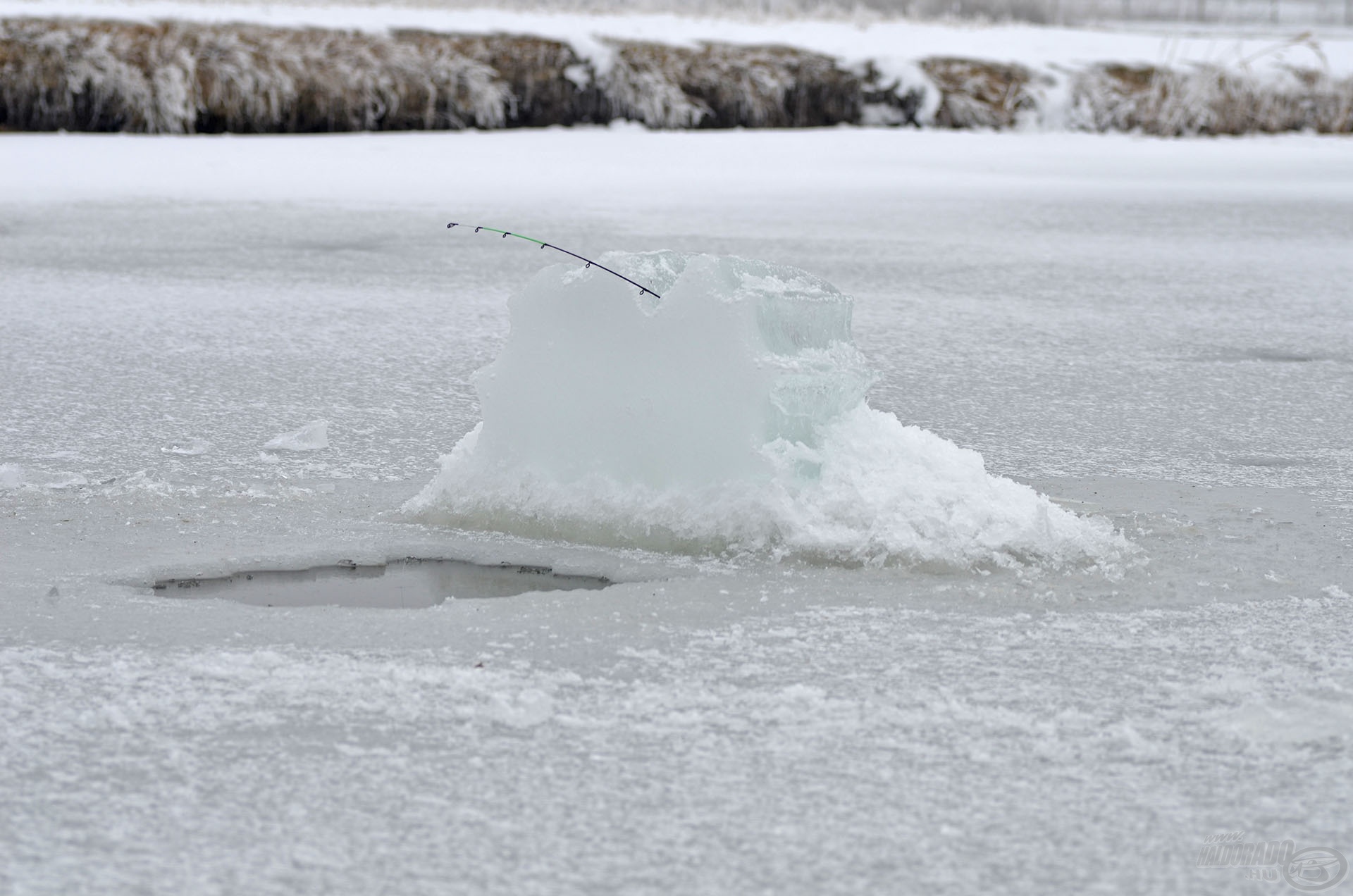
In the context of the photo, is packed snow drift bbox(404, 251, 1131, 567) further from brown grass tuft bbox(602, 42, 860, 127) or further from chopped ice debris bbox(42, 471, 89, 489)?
brown grass tuft bbox(602, 42, 860, 127)

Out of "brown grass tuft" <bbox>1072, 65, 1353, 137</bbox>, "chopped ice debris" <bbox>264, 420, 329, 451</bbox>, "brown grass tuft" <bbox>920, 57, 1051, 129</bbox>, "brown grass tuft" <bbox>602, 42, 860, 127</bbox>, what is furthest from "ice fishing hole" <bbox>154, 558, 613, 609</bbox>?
"brown grass tuft" <bbox>1072, 65, 1353, 137</bbox>

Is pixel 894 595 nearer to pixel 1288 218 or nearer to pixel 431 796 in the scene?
pixel 431 796

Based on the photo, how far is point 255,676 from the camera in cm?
179

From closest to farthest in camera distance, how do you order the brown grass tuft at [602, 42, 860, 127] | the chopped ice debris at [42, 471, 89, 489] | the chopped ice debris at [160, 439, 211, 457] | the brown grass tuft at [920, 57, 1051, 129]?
1. the chopped ice debris at [42, 471, 89, 489]
2. the chopped ice debris at [160, 439, 211, 457]
3. the brown grass tuft at [602, 42, 860, 127]
4. the brown grass tuft at [920, 57, 1051, 129]

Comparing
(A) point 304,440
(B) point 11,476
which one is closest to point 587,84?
(A) point 304,440

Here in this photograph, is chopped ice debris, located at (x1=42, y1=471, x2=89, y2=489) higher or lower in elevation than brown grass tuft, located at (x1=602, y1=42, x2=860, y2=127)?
lower

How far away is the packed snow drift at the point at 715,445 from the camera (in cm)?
227

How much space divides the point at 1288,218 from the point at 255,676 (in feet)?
21.0

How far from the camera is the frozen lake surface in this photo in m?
1.40

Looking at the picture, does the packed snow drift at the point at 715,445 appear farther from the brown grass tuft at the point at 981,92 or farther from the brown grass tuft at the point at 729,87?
the brown grass tuft at the point at 981,92

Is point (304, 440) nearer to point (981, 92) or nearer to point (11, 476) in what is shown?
point (11, 476)

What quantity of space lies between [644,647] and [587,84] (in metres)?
9.67

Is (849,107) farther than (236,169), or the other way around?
(849,107)

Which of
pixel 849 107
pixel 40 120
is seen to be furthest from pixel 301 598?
pixel 849 107
